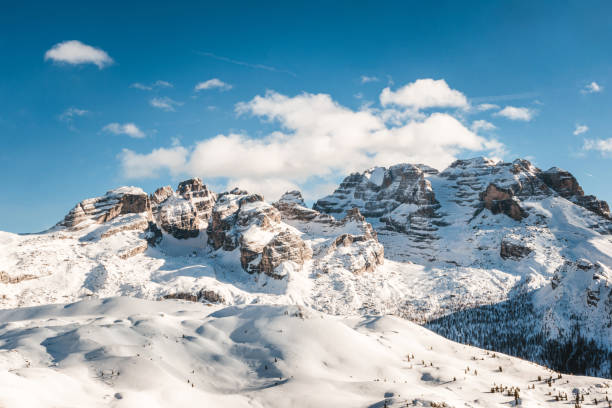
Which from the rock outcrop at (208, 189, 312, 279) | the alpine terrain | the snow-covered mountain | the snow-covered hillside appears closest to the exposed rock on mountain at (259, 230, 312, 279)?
the rock outcrop at (208, 189, 312, 279)

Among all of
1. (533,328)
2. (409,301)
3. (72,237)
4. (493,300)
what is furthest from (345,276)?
(72,237)

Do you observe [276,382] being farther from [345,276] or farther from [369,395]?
[345,276]

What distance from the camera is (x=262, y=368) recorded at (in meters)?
34.9

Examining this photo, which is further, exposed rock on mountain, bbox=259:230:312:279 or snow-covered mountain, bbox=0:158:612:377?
exposed rock on mountain, bbox=259:230:312:279

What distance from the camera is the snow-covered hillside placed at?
2812 cm

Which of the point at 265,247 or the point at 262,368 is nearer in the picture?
the point at 262,368

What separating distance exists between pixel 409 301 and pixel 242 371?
460ft

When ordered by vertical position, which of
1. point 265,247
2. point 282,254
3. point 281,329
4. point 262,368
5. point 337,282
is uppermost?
point 265,247

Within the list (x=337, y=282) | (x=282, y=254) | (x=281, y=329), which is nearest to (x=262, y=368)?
(x=281, y=329)

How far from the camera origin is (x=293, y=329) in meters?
40.6

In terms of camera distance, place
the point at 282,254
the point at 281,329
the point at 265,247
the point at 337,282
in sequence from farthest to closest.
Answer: the point at 282,254 < the point at 265,247 < the point at 337,282 < the point at 281,329

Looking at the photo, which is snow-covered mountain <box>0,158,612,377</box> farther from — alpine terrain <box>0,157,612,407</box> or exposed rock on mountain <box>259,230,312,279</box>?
alpine terrain <box>0,157,612,407</box>

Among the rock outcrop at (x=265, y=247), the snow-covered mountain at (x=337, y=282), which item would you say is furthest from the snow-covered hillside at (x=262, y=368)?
the rock outcrop at (x=265, y=247)

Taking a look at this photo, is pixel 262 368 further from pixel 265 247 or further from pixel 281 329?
pixel 265 247
